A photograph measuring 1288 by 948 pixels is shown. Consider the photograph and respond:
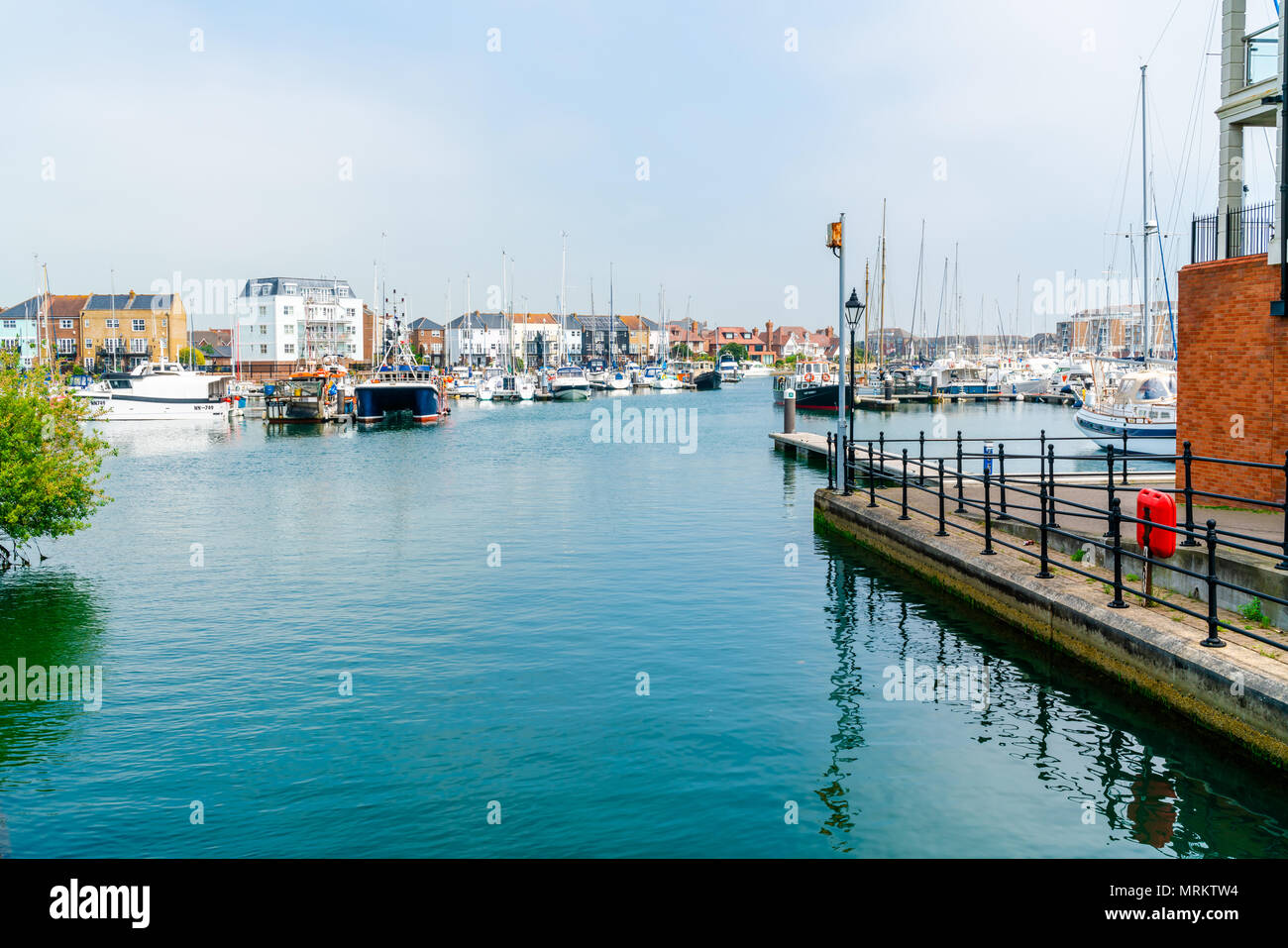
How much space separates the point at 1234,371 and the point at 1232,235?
7.57 ft

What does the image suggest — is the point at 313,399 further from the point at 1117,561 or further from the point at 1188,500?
the point at 1188,500

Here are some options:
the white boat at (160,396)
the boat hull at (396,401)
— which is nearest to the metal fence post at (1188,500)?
the boat hull at (396,401)

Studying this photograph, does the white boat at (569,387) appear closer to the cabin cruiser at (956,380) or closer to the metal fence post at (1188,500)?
Answer: the cabin cruiser at (956,380)

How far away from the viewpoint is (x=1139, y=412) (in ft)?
157

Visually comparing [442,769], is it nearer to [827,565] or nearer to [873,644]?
[873,644]

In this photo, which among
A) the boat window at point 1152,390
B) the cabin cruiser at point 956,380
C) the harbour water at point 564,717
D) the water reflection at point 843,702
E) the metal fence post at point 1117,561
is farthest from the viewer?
the cabin cruiser at point 956,380

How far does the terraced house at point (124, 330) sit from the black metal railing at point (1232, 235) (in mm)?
131274

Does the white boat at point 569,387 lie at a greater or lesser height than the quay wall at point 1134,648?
greater

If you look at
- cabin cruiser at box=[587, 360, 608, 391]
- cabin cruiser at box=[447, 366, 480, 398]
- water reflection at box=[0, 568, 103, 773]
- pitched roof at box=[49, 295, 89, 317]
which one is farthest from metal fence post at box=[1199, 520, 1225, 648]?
pitched roof at box=[49, 295, 89, 317]

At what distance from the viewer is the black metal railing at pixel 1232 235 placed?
15.7 metres

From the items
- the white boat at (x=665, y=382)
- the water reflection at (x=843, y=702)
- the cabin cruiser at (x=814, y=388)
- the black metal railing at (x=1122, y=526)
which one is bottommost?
the water reflection at (x=843, y=702)

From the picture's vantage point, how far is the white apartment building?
142 metres

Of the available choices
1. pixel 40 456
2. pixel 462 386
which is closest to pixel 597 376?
pixel 462 386

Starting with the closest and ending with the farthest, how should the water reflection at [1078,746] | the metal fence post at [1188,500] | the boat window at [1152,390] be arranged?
the water reflection at [1078,746]
the metal fence post at [1188,500]
the boat window at [1152,390]
